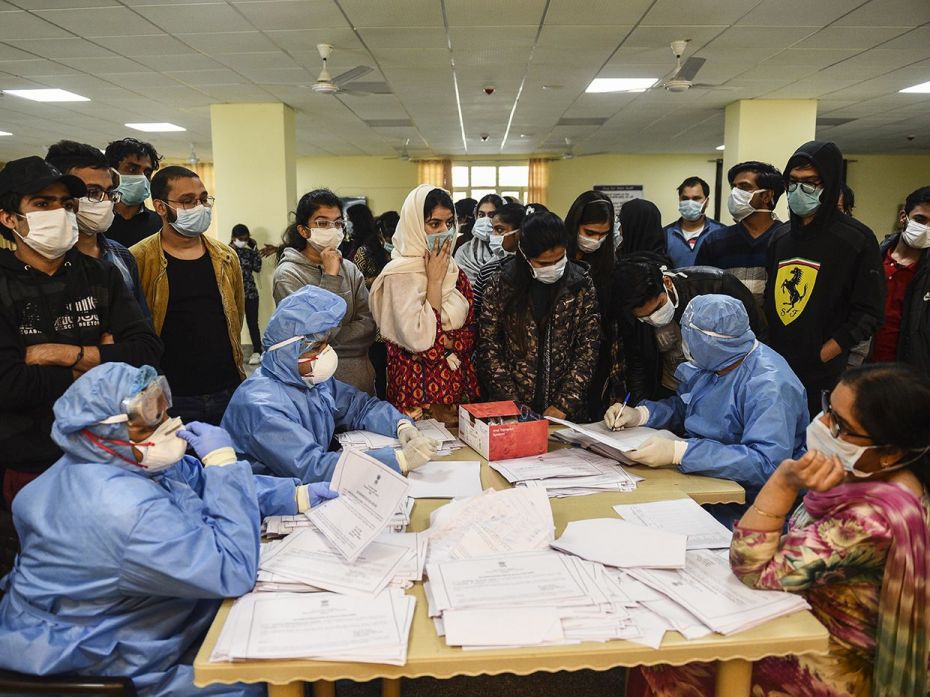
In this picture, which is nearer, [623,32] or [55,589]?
[55,589]

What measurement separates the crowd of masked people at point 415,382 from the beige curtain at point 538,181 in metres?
8.87

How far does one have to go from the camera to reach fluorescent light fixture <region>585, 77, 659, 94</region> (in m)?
6.26

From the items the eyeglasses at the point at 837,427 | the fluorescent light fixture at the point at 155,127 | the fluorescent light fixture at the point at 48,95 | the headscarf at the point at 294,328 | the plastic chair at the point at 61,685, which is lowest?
the plastic chair at the point at 61,685

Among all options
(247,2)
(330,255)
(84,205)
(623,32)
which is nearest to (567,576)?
(330,255)

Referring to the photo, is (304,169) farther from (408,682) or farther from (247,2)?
(408,682)

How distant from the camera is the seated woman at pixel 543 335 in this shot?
7.68 ft

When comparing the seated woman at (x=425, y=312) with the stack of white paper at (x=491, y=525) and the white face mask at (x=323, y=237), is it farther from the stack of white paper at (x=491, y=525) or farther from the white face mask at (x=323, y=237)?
the stack of white paper at (x=491, y=525)

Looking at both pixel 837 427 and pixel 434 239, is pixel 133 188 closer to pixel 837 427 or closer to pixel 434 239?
pixel 434 239

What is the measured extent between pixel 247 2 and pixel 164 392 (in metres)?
3.63

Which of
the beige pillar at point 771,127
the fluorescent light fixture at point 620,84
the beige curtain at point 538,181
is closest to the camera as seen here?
the fluorescent light fixture at point 620,84

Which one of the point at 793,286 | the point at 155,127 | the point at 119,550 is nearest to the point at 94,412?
the point at 119,550

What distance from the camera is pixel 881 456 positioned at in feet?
4.16

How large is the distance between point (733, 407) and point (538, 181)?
35.5 feet

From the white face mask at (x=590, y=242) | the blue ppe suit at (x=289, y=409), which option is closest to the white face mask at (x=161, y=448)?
the blue ppe suit at (x=289, y=409)
